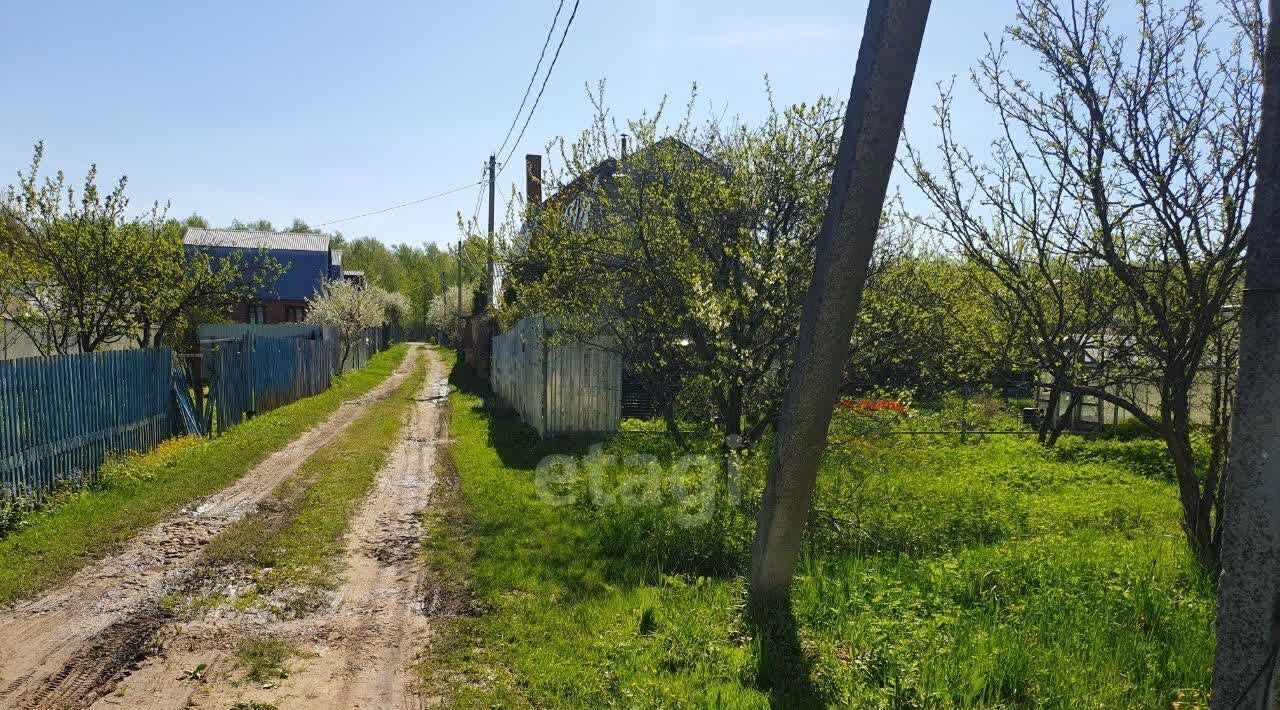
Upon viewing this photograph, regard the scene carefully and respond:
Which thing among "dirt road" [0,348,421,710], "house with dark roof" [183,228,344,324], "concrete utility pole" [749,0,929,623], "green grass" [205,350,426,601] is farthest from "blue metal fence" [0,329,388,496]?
"house with dark roof" [183,228,344,324]

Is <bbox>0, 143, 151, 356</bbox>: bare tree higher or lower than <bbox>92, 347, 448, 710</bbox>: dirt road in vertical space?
higher

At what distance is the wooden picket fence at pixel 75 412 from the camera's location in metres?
7.34

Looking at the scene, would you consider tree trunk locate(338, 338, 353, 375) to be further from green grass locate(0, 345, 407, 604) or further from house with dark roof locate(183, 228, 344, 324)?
green grass locate(0, 345, 407, 604)

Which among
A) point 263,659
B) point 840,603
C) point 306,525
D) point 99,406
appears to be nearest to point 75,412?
→ point 99,406

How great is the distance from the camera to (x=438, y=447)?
12.4m

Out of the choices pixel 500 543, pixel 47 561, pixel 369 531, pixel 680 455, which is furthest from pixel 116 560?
pixel 680 455

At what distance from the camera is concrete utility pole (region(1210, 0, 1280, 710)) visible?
2152 millimetres

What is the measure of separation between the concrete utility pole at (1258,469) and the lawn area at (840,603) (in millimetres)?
1338

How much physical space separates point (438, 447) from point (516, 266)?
391cm

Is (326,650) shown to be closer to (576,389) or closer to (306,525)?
(306,525)

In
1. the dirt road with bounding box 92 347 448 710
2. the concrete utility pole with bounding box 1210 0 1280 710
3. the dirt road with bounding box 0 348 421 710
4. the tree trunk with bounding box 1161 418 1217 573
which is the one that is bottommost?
the dirt road with bounding box 92 347 448 710

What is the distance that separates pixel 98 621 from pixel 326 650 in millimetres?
1622

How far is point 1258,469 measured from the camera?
7.18ft

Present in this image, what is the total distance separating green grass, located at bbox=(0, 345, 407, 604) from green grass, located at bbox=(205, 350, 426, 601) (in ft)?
2.77
